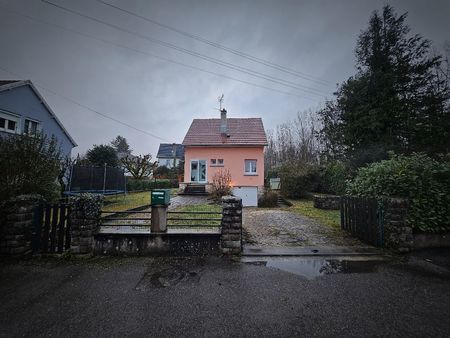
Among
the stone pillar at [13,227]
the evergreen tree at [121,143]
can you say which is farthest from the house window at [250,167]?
the evergreen tree at [121,143]

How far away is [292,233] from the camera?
6359mm

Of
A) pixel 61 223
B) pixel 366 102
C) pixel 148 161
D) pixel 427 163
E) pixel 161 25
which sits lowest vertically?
pixel 61 223

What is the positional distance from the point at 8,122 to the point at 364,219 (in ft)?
70.5

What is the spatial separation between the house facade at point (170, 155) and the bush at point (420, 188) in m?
39.1

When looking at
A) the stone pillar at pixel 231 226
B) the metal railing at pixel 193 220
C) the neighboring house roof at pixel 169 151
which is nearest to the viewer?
the metal railing at pixel 193 220

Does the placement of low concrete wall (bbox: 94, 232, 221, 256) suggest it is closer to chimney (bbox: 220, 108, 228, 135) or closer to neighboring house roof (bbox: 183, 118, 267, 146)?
neighboring house roof (bbox: 183, 118, 267, 146)

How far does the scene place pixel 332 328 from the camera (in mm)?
2396

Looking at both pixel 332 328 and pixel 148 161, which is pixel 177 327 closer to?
pixel 332 328

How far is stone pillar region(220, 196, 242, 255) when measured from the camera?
4613 millimetres

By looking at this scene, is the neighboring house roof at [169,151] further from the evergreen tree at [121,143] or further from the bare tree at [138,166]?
the evergreen tree at [121,143]

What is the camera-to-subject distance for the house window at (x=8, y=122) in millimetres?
13492

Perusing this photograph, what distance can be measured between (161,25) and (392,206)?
36.6ft

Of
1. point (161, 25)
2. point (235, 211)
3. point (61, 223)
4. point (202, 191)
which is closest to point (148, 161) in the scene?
point (202, 191)

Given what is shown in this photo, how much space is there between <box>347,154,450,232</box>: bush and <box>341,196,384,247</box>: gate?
0.34 m
